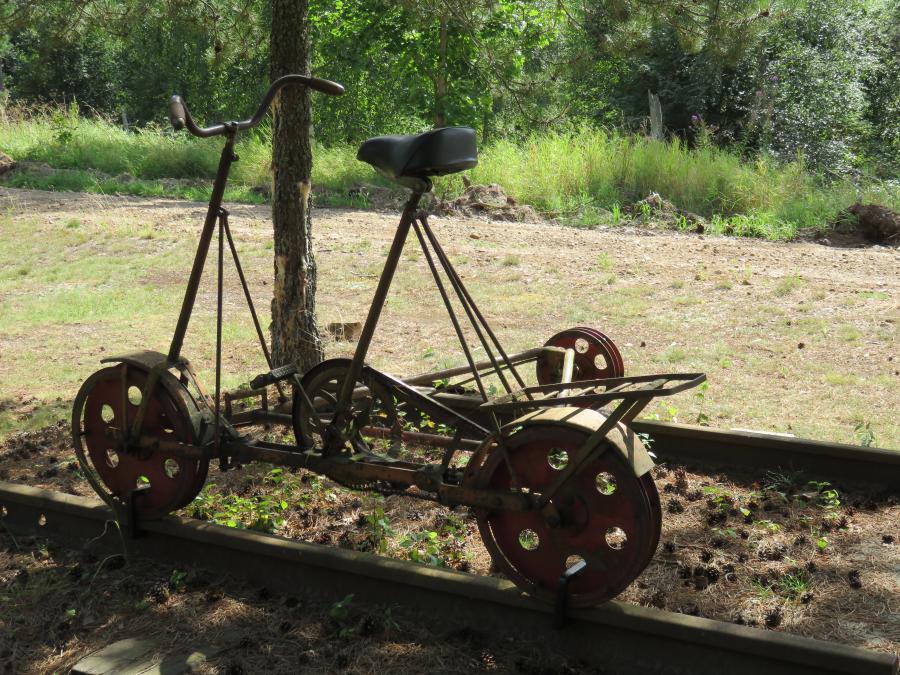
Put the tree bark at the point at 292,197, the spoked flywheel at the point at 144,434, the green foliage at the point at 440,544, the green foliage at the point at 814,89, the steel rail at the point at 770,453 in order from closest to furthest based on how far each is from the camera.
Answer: the green foliage at the point at 440,544
the spoked flywheel at the point at 144,434
the steel rail at the point at 770,453
the tree bark at the point at 292,197
the green foliage at the point at 814,89

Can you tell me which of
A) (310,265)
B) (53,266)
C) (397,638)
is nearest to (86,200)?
(53,266)

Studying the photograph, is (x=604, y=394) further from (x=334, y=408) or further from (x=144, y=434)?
(x=144, y=434)

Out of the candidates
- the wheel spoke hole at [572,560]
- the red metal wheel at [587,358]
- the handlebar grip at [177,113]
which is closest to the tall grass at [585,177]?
the red metal wheel at [587,358]

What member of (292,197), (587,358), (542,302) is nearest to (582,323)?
(542,302)

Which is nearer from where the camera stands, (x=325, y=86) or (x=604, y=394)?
(x=604, y=394)

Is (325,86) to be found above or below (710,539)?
above

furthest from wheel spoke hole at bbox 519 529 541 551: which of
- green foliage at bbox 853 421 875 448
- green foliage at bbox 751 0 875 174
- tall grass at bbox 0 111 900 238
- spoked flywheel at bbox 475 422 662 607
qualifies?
Result: green foliage at bbox 751 0 875 174

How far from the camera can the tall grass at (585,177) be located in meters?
13.5

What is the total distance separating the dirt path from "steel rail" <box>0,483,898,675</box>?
234 centimetres

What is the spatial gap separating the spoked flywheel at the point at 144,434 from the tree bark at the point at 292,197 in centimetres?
165

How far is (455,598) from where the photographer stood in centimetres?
355

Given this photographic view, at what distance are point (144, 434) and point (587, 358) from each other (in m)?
2.54

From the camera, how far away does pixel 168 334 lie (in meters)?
8.23

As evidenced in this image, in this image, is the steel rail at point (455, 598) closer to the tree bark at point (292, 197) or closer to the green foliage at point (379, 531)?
the green foliage at point (379, 531)
